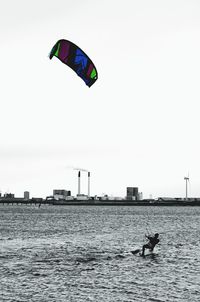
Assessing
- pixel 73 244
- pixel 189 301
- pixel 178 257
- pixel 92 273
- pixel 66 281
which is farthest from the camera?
pixel 73 244

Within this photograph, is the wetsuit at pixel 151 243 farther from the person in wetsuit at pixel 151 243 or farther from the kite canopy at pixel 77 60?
the kite canopy at pixel 77 60

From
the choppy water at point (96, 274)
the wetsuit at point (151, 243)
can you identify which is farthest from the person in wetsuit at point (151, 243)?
the choppy water at point (96, 274)

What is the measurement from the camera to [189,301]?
25.1m

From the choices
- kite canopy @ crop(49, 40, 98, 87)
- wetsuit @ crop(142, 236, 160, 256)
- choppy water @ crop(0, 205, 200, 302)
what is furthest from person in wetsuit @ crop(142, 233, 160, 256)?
kite canopy @ crop(49, 40, 98, 87)

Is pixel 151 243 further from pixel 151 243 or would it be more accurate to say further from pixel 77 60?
pixel 77 60

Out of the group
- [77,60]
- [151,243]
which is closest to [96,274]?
[151,243]

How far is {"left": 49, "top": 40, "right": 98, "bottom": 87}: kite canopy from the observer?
21359mm

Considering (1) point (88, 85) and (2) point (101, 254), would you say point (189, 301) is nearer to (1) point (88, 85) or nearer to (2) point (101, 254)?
(1) point (88, 85)

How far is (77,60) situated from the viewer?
2173cm

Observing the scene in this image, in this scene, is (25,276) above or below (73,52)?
below

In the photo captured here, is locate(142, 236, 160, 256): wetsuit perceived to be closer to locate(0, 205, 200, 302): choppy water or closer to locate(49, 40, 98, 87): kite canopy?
locate(0, 205, 200, 302): choppy water

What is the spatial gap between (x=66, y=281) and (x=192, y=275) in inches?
344

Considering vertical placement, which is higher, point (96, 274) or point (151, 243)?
point (151, 243)

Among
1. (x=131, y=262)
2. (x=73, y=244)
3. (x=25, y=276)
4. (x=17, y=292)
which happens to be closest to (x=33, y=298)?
(x=17, y=292)
